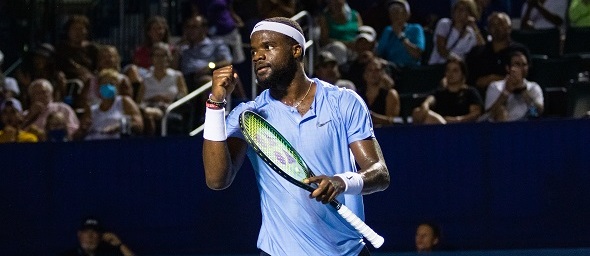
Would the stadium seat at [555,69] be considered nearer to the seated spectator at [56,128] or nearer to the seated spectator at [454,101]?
the seated spectator at [454,101]

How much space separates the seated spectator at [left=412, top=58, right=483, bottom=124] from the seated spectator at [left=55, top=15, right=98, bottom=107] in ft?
14.2

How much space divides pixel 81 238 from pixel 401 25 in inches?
165

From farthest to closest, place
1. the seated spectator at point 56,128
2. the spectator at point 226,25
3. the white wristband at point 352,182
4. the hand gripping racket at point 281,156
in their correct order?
the spectator at point 226,25
the seated spectator at point 56,128
the hand gripping racket at point 281,156
the white wristband at point 352,182

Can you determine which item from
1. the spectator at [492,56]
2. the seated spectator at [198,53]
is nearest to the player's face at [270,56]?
the spectator at [492,56]

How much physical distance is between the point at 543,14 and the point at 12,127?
5.49 m

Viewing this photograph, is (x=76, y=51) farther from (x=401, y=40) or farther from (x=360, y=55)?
(x=401, y=40)

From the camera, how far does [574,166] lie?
30.7 ft

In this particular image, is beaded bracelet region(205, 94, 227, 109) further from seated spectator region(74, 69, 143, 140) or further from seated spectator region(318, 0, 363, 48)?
seated spectator region(318, 0, 363, 48)

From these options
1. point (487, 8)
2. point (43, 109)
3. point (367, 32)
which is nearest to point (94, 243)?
point (43, 109)

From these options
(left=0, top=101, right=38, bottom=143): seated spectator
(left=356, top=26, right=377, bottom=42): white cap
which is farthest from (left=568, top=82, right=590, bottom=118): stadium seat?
(left=0, top=101, right=38, bottom=143): seated spectator

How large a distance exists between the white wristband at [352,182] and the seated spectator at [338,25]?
26.8 feet

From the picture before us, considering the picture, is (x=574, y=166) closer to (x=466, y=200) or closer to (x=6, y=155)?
(x=466, y=200)

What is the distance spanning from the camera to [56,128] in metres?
11.2

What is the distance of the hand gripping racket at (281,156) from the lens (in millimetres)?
4656
